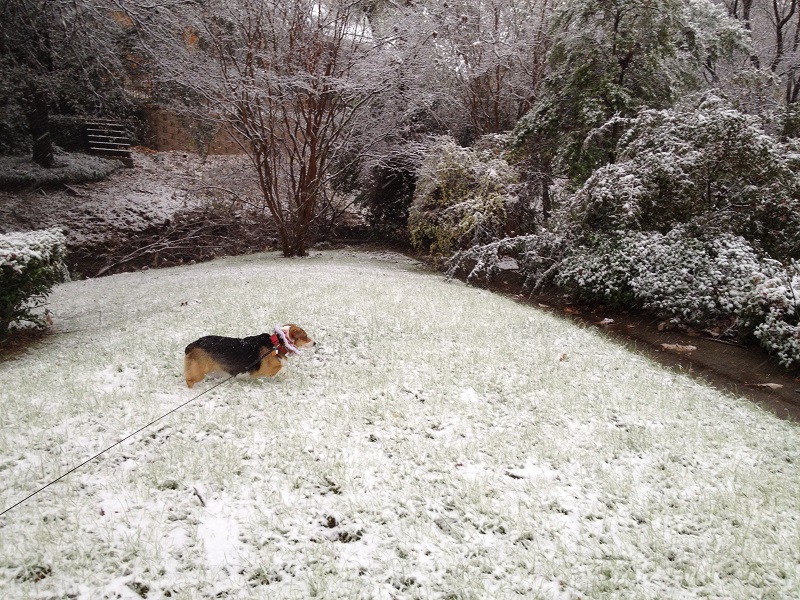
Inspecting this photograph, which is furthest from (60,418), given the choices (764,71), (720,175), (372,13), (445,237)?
(372,13)

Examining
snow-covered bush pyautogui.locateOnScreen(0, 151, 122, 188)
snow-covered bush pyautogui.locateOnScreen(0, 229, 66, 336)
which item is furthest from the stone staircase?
snow-covered bush pyautogui.locateOnScreen(0, 229, 66, 336)

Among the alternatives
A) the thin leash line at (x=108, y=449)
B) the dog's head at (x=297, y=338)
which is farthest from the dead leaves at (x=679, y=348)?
the thin leash line at (x=108, y=449)

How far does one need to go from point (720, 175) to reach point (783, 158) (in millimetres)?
879

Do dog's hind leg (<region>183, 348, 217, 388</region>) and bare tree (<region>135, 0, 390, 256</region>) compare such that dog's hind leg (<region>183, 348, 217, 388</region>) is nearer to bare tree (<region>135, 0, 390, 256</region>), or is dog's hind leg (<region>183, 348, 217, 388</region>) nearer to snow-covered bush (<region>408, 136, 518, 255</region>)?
snow-covered bush (<region>408, 136, 518, 255</region>)

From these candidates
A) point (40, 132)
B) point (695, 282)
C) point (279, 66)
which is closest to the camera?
point (695, 282)

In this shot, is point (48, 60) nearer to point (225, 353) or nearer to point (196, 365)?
point (196, 365)

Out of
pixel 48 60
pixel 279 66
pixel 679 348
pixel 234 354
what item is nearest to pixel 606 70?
pixel 679 348

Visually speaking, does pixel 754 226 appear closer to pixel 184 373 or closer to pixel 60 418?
pixel 184 373

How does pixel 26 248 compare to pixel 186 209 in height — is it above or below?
above

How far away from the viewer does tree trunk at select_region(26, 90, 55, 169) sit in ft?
50.1

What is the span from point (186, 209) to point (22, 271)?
36.7 ft

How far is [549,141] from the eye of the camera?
12.0 metres

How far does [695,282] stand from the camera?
299 inches

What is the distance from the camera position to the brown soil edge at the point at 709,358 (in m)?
5.49
